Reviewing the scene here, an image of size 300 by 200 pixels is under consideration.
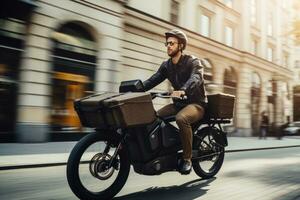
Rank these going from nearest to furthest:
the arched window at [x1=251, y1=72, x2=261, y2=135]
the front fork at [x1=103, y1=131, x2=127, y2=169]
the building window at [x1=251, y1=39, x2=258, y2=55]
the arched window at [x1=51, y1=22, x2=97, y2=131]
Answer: the front fork at [x1=103, y1=131, x2=127, y2=169], the arched window at [x1=51, y1=22, x2=97, y2=131], the arched window at [x1=251, y1=72, x2=261, y2=135], the building window at [x1=251, y1=39, x2=258, y2=55]

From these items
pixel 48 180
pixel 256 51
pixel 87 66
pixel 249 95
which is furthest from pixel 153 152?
pixel 256 51

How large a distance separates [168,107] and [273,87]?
2838cm

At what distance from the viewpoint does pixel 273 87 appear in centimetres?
3184

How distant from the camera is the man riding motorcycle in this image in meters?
4.80

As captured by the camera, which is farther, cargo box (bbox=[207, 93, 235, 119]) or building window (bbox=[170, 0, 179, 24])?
building window (bbox=[170, 0, 179, 24])

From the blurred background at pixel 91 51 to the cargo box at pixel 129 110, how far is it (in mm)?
6907

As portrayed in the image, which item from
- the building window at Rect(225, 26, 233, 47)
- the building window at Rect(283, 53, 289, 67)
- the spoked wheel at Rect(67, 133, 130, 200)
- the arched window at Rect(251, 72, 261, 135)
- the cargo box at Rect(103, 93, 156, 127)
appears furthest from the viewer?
the building window at Rect(283, 53, 289, 67)

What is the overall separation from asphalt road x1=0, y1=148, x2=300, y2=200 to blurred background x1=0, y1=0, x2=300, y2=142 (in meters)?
5.61

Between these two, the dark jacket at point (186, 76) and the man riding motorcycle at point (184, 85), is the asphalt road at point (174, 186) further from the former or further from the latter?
the dark jacket at point (186, 76)

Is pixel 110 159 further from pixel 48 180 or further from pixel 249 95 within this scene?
pixel 249 95

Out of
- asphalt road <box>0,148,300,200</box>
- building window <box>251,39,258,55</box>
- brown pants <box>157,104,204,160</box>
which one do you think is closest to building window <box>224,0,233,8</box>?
building window <box>251,39,258,55</box>

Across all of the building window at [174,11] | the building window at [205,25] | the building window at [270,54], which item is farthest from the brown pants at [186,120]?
the building window at [270,54]

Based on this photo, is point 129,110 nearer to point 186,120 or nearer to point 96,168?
point 96,168

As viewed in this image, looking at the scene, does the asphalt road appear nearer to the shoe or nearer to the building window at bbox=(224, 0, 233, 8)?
the shoe
